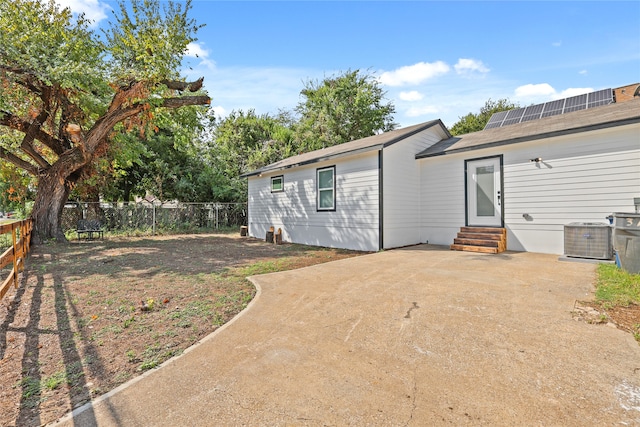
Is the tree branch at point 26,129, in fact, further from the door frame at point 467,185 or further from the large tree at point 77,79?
the door frame at point 467,185

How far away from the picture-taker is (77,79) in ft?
27.3

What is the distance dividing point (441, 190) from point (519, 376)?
729cm

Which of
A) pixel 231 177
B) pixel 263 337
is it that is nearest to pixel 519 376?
pixel 263 337

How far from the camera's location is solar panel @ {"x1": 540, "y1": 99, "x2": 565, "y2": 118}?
977 cm

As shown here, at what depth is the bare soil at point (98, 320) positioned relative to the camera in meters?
2.16

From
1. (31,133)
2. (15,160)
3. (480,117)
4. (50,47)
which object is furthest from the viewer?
(480,117)

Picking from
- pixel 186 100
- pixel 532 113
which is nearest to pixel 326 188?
pixel 186 100

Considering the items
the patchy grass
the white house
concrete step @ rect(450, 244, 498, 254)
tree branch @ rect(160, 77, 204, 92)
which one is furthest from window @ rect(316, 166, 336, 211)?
the patchy grass

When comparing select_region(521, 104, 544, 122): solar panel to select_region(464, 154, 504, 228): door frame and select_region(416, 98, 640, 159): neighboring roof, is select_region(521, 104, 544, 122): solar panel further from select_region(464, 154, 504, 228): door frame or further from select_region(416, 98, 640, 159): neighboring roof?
select_region(464, 154, 504, 228): door frame

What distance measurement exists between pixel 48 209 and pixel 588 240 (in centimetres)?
1584

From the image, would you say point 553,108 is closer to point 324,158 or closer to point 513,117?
point 513,117

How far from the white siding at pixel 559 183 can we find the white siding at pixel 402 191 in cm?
104

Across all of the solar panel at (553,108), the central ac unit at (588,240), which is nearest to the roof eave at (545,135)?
the central ac unit at (588,240)

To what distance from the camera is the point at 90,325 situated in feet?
10.8
